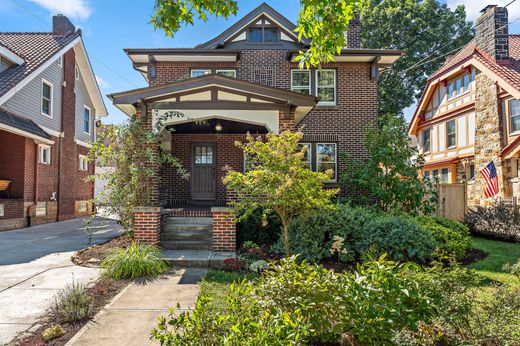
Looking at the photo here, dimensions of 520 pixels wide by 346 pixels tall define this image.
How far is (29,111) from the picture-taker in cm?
1362

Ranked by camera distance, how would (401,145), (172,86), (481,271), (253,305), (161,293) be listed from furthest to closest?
(401,145)
(172,86)
(481,271)
(161,293)
(253,305)

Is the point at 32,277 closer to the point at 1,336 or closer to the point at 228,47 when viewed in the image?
the point at 1,336

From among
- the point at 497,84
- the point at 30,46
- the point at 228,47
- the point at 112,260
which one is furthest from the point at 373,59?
the point at 30,46

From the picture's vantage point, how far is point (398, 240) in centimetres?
672

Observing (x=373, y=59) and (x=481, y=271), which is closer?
(x=481, y=271)

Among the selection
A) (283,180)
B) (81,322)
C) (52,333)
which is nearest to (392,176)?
(283,180)

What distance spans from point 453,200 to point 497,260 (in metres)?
6.38

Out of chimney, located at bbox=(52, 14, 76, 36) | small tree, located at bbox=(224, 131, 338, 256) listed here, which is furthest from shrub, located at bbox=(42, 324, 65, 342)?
chimney, located at bbox=(52, 14, 76, 36)

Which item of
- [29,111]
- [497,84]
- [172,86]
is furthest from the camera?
[497,84]

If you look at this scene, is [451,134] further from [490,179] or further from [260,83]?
[260,83]

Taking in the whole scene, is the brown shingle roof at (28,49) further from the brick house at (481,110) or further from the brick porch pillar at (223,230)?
the brick house at (481,110)

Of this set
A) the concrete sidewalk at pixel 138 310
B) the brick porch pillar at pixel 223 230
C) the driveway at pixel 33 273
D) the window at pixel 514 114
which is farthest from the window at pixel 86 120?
the window at pixel 514 114

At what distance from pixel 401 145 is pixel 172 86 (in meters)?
7.08

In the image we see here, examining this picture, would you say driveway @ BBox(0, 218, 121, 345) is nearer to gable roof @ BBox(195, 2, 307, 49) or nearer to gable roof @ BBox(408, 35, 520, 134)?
gable roof @ BBox(195, 2, 307, 49)
